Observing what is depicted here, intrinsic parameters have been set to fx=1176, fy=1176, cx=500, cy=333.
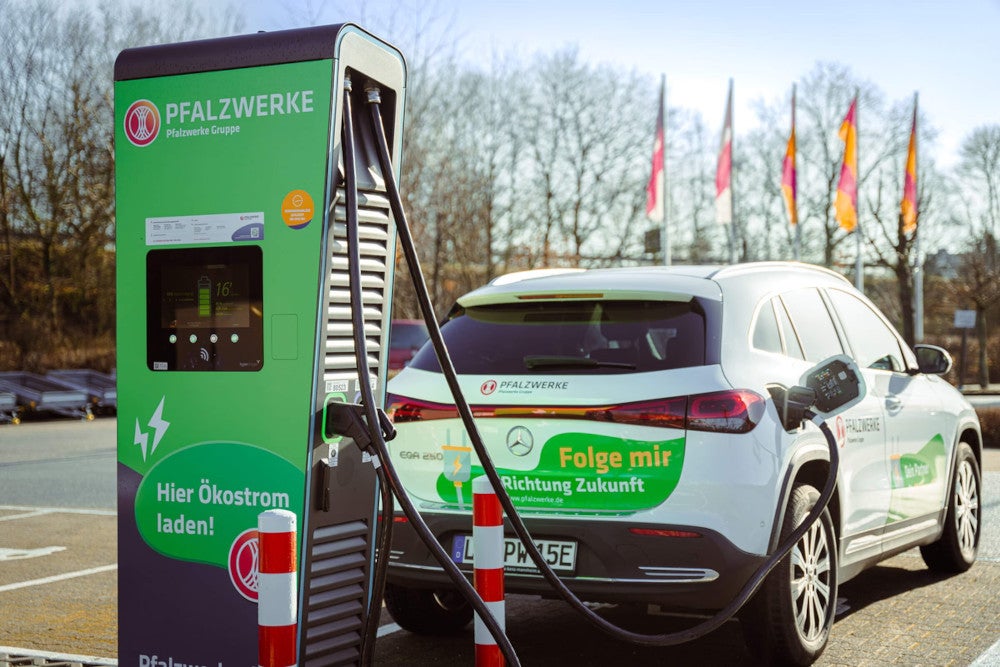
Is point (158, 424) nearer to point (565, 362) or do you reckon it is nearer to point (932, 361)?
point (565, 362)

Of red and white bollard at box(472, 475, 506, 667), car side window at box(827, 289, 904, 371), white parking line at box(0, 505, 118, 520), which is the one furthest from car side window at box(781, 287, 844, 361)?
white parking line at box(0, 505, 118, 520)

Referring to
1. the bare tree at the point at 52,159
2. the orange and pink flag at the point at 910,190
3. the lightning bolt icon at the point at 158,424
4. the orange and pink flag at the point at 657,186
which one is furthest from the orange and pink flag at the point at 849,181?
the lightning bolt icon at the point at 158,424

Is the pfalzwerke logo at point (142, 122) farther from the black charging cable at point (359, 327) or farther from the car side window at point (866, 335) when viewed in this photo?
the car side window at point (866, 335)

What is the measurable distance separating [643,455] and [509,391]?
67cm

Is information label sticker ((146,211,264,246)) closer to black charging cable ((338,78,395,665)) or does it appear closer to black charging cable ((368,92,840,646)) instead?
black charging cable ((338,78,395,665))

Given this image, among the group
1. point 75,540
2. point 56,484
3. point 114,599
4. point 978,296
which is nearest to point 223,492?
point 114,599

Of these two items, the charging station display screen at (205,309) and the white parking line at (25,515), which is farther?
the white parking line at (25,515)

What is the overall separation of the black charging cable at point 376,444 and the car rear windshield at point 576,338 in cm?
143

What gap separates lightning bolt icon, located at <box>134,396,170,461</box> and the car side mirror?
4.67m

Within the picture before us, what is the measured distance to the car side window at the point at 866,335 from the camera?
21.1 ft

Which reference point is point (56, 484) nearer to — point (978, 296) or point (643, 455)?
point (643, 455)

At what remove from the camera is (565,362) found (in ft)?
16.8

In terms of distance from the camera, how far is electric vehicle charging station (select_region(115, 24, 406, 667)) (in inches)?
155

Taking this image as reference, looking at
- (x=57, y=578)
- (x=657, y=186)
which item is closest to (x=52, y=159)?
(x=657, y=186)
